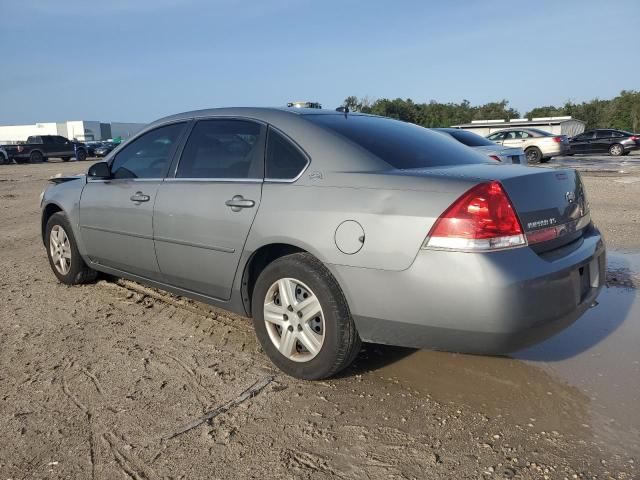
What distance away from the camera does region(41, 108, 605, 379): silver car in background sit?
2.55 metres

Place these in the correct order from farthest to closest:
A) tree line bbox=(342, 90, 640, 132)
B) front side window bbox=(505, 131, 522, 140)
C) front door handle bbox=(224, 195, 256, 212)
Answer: tree line bbox=(342, 90, 640, 132) → front side window bbox=(505, 131, 522, 140) → front door handle bbox=(224, 195, 256, 212)

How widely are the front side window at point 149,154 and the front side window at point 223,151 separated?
213mm

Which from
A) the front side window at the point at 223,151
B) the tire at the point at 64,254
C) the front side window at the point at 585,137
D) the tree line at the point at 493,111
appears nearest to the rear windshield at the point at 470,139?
the front side window at the point at 223,151

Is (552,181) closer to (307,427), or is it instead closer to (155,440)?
(307,427)

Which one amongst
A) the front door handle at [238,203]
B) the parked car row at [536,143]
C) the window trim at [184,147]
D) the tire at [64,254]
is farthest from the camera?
the parked car row at [536,143]

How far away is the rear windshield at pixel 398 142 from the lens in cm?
319

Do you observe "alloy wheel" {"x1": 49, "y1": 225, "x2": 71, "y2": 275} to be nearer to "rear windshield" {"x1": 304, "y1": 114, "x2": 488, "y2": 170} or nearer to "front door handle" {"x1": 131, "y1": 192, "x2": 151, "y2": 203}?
"front door handle" {"x1": 131, "y1": 192, "x2": 151, "y2": 203}

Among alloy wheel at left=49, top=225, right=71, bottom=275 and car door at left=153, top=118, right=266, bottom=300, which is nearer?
car door at left=153, top=118, right=266, bottom=300

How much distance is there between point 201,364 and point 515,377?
1.90m

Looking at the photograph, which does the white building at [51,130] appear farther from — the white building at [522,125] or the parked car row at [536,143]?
→ the parked car row at [536,143]

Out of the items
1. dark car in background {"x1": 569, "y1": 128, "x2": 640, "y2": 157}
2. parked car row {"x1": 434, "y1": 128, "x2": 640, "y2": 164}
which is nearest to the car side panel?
A: parked car row {"x1": 434, "y1": 128, "x2": 640, "y2": 164}

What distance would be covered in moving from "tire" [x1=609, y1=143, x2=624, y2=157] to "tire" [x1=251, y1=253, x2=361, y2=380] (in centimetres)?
2968

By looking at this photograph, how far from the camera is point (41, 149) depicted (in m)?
33.8

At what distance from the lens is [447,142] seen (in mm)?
3834
